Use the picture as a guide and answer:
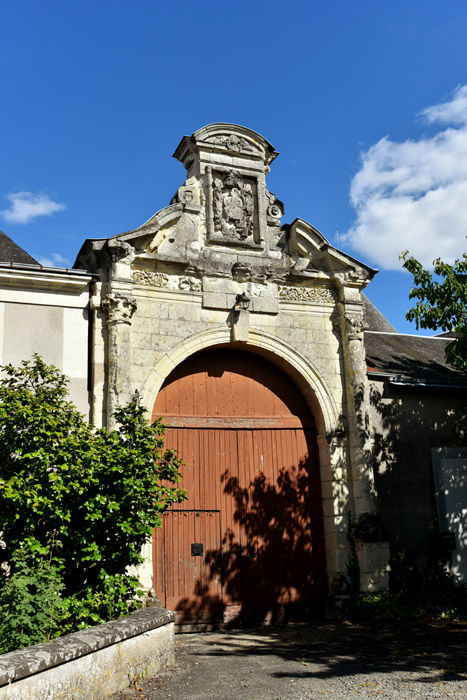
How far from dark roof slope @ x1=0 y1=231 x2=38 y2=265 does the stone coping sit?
17.4 ft

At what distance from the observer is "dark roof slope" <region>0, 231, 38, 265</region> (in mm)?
8898

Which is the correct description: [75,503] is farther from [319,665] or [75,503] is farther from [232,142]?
[232,142]

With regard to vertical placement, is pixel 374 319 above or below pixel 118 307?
above

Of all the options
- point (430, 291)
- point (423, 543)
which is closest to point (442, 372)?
point (430, 291)

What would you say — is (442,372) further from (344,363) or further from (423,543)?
(423,543)

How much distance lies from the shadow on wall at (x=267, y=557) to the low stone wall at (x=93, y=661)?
2.36 m

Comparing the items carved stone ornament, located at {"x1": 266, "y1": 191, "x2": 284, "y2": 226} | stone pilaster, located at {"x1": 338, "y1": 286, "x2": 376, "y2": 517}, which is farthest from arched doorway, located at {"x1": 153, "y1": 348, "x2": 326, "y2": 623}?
carved stone ornament, located at {"x1": 266, "y1": 191, "x2": 284, "y2": 226}

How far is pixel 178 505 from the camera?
823 cm

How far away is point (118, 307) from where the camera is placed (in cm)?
807

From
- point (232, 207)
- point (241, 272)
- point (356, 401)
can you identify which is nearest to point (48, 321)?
point (241, 272)

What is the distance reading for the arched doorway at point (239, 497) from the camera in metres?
8.11

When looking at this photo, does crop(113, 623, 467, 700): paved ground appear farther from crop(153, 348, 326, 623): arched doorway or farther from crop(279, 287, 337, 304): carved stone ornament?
crop(279, 287, 337, 304): carved stone ornament

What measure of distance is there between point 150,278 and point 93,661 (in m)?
5.13

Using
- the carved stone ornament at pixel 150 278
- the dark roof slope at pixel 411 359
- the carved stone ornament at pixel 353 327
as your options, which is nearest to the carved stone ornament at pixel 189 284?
the carved stone ornament at pixel 150 278
